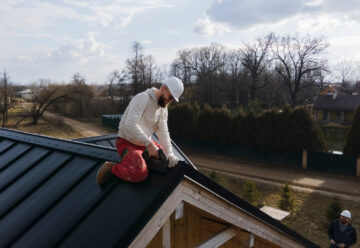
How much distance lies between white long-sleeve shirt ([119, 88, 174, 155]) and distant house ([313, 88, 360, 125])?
43.2 metres

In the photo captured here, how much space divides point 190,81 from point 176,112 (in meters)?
26.8

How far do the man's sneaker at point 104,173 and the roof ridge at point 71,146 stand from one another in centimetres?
37

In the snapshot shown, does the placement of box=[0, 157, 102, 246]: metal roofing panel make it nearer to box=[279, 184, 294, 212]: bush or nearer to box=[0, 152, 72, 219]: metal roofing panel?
box=[0, 152, 72, 219]: metal roofing panel

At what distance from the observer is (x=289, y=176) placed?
1936cm

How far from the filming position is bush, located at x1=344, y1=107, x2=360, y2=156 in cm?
1869

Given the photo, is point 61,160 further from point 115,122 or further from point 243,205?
point 115,122

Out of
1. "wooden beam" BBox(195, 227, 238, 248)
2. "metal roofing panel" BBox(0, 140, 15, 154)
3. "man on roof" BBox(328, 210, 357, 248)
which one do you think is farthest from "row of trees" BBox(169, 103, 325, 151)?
"metal roofing panel" BBox(0, 140, 15, 154)

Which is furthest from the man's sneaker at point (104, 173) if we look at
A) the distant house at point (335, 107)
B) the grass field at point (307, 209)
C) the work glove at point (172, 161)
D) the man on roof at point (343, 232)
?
the distant house at point (335, 107)

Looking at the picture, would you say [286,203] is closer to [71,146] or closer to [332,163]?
[332,163]

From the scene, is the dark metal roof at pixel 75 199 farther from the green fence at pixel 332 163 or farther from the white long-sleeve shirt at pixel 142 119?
the green fence at pixel 332 163

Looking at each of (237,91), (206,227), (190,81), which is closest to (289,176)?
(206,227)

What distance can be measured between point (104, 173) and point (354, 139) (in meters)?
19.3

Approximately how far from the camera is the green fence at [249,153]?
68.9 ft

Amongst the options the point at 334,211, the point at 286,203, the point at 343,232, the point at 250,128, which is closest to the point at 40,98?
the point at 250,128
